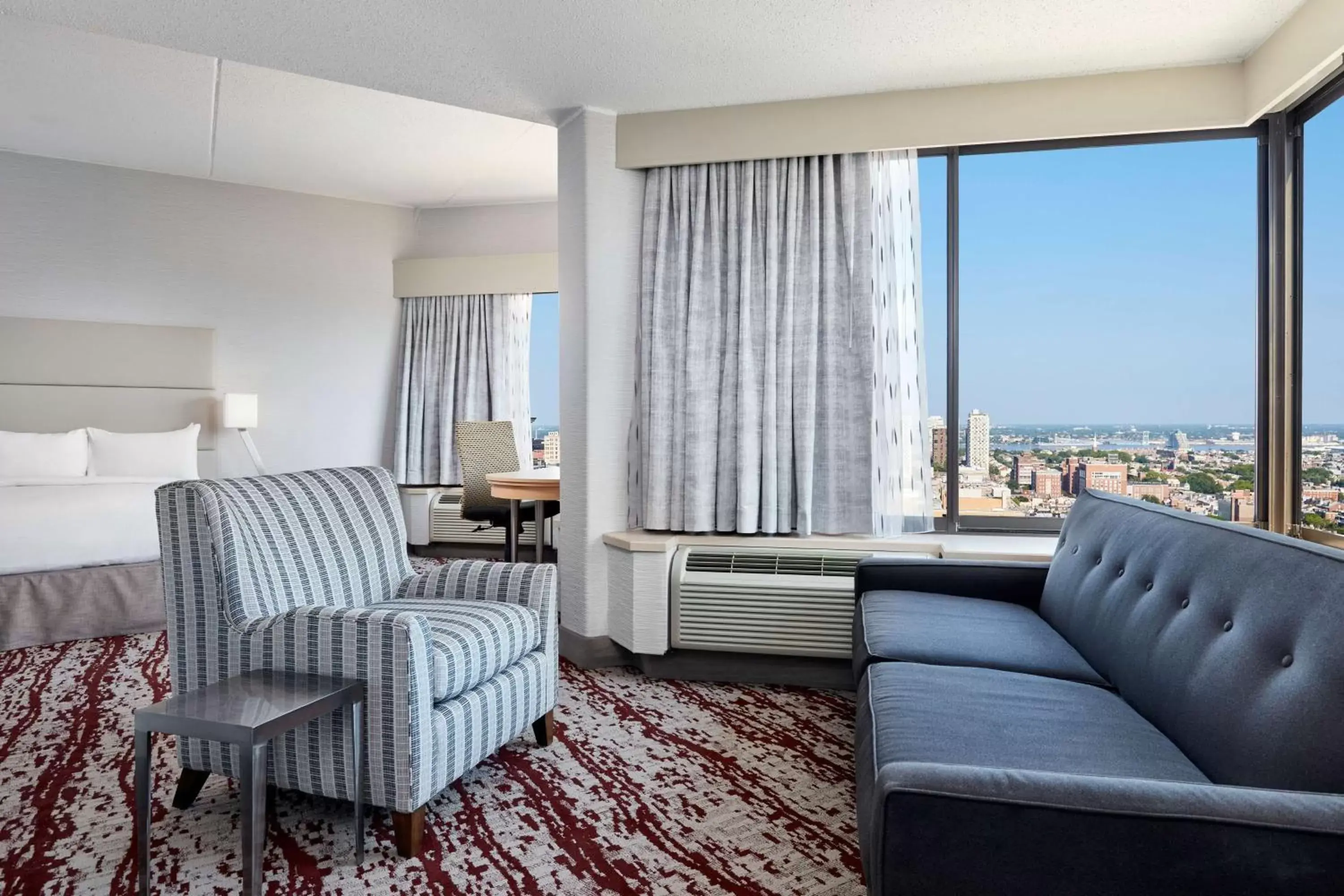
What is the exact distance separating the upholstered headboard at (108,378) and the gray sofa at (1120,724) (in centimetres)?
507

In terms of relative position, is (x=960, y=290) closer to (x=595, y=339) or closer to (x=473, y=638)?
(x=595, y=339)

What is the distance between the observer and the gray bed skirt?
12.2 feet

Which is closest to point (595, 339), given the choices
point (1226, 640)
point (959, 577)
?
point (959, 577)

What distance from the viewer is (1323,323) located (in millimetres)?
2990

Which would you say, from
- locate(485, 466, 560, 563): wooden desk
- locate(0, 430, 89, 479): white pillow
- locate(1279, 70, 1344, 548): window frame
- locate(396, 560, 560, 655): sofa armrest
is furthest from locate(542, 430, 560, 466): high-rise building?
locate(1279, 70, 1344, 548): window frame

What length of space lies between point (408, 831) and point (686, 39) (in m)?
2.64

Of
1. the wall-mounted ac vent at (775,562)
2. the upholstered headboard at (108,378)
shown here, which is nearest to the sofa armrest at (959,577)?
the wall-mounted ac vent at (775,562)

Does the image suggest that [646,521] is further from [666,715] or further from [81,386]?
[81,386]

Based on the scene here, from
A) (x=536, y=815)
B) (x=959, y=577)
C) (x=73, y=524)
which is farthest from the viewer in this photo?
(x=73, y=524)

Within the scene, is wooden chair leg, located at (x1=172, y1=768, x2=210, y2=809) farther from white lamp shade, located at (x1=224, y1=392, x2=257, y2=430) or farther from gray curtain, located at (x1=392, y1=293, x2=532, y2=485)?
gray curtain, located at (x1=392, y1=293, x2=532, y2=485)

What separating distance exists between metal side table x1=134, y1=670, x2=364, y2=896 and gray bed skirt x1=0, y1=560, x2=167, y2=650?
2.43 meters

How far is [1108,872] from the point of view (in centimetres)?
104

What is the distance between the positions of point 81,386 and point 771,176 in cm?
466

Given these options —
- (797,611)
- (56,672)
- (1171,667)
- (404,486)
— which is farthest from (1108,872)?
(404,486)
